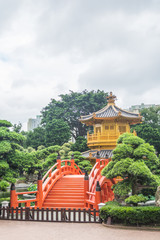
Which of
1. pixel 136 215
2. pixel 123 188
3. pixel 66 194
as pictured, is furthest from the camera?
pixel 66 194

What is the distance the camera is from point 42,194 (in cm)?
1323

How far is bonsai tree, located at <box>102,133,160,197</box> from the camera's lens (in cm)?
1040

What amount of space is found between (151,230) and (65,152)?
67.5 feet

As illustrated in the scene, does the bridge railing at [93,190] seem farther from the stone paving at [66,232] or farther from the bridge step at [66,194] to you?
the stone paving at [66,232]

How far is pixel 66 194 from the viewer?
13852mm

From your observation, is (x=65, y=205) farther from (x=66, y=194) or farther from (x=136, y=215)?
(x=136, y=215)

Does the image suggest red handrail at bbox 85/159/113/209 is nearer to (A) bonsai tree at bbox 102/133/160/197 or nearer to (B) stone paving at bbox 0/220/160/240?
(A) bonsai tree at bbox 102/133/160/197

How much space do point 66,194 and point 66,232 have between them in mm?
5327

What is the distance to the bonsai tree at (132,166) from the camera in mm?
10398

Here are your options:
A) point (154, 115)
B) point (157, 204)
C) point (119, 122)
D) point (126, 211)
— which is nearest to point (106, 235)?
point (126, 211)

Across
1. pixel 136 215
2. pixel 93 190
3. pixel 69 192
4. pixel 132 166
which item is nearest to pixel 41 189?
pixel 69 192

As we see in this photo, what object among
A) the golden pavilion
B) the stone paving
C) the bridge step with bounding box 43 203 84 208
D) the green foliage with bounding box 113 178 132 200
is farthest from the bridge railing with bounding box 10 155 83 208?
the golden pavilion

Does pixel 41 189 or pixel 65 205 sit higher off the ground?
Answer: pixel 41 189

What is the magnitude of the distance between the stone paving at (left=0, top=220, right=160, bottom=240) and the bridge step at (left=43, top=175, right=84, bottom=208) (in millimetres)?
3201
